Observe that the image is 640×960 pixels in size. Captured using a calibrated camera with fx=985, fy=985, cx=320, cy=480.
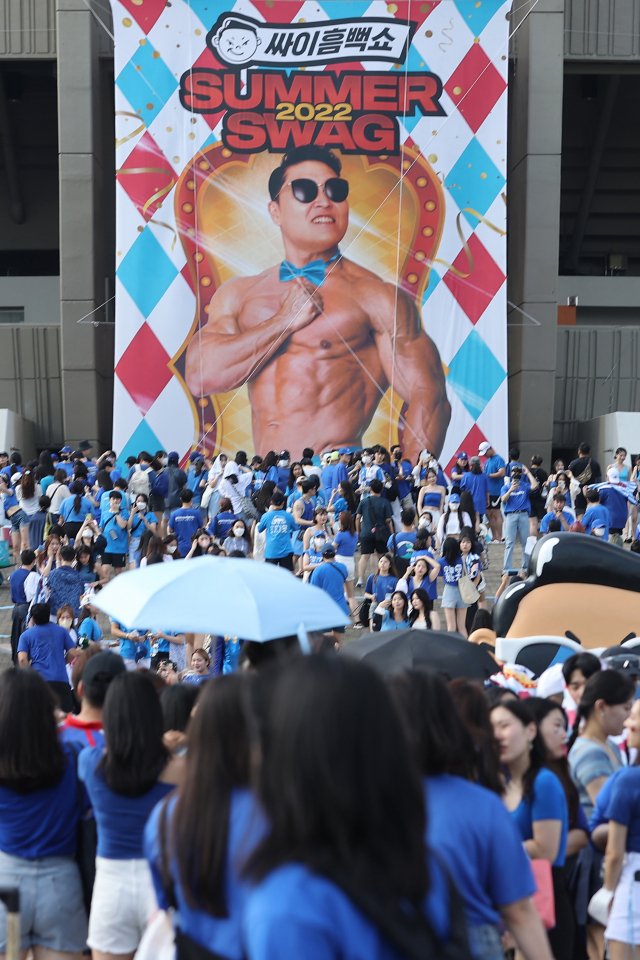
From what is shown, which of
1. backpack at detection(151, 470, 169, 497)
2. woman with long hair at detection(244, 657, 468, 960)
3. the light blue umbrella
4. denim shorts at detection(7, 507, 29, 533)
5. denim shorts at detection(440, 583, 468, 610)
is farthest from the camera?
backpack at detection(151, 470, 169, 497)

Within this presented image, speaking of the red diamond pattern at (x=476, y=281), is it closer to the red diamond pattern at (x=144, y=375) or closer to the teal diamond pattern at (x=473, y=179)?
the teal diamond pattern at (x=473, y=179)

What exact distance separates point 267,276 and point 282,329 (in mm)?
1148

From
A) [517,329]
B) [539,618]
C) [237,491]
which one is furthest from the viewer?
[517,329]

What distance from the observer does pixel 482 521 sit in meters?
14.6

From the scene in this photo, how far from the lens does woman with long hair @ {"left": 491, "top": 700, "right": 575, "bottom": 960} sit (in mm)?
2996

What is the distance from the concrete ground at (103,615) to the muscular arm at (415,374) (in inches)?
214

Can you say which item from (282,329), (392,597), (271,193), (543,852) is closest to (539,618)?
(392,597)

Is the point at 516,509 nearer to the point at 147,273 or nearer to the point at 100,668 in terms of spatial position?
the point at 100,668

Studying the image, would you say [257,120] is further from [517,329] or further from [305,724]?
[305,724]

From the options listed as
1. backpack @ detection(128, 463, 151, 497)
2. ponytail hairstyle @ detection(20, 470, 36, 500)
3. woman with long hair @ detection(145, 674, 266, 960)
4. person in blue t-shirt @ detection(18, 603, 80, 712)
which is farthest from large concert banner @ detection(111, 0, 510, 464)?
woman with long hair @ detection(145, 674, 266, 960)

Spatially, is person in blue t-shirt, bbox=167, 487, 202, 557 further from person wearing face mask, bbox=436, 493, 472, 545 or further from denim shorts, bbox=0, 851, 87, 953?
denim shorts, bbox=0, 851, 87, 953

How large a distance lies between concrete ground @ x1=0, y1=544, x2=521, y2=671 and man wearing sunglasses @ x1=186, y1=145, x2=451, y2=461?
5.87m

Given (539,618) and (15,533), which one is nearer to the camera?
(539,618)

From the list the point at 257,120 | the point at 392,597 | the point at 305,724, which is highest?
the point at 257,120
